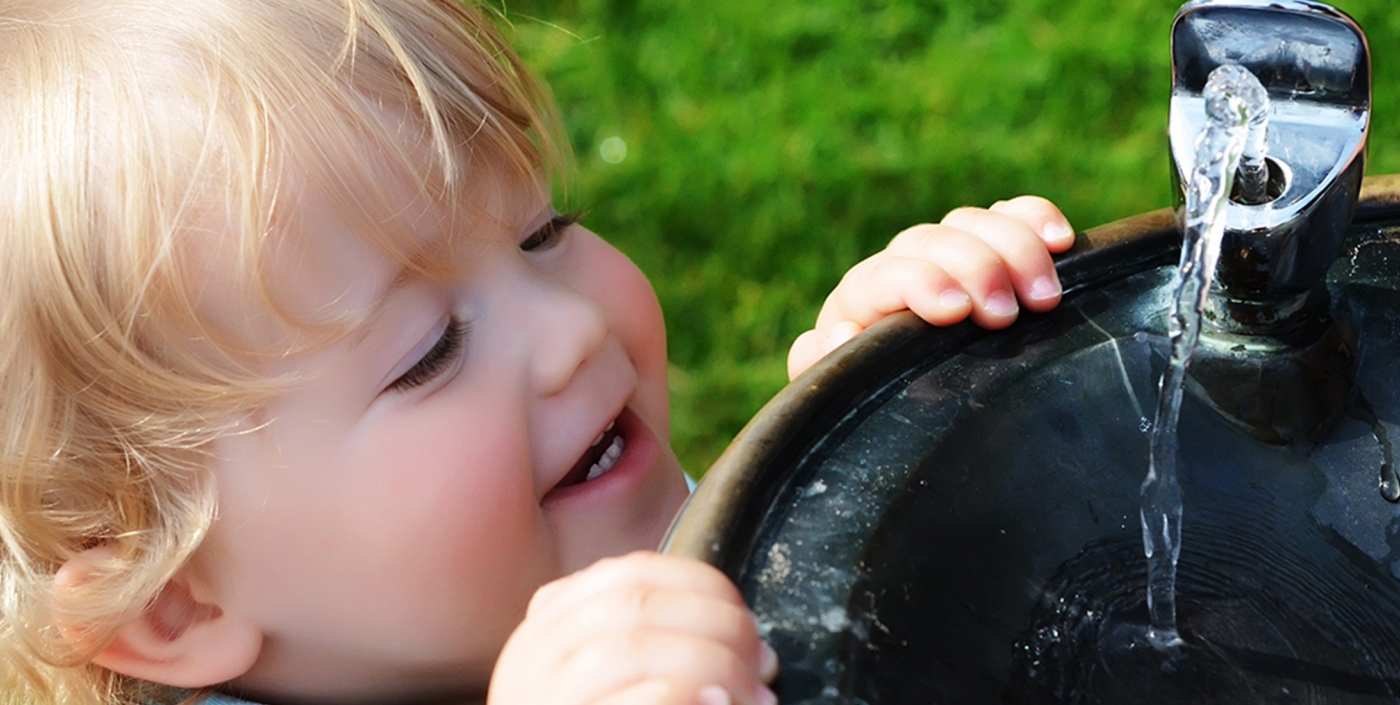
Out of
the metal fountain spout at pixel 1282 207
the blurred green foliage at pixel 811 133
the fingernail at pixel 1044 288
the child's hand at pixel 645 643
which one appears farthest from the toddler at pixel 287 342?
the blurred green foliage at pixel 811 133

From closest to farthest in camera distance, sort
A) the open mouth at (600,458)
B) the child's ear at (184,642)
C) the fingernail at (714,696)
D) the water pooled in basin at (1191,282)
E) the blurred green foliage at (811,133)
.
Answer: the fingernail at (714,696) < the water pooled in basin at (1191,282) < the child's ear at (184,642) < the open mouth at (600,458) < the blurred green foliage at (811,133)

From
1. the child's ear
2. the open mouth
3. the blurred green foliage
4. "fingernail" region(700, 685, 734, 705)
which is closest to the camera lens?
"fingernail" region(700, 685, 734, 705)

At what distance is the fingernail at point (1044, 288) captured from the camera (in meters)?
0.81

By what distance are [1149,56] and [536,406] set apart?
1.48 metres

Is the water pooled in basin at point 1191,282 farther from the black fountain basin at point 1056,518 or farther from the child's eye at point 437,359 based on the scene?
the child's eye at point 437,359

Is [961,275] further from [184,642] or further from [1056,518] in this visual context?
[184,642]

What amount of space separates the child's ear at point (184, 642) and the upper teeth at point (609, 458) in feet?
0.93

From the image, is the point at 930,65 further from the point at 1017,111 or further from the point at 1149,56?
the point at 1149,56

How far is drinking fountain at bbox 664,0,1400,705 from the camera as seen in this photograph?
2.13 feet

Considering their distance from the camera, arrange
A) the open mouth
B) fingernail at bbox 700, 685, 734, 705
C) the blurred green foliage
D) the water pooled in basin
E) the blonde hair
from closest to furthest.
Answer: fingernail at bbox 700, 685, 734, 705, the water pooled in basin, the blonde hair, the open mouth, the blurred green foliage

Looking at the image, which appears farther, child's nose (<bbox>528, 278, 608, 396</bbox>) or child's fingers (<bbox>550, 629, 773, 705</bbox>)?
child's nose (<bbox>528, 278, 608, 396</bbox>)

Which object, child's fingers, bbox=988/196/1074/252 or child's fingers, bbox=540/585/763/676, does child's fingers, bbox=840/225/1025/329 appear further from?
child's fingers, bbox=540/585/763/676

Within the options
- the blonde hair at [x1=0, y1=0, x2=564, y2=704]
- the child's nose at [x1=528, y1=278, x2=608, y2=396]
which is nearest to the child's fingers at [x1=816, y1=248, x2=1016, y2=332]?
the child's nose at [x1=528, y1=278, x2=608, y2=396]

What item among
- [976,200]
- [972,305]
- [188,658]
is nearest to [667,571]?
[972,305]
